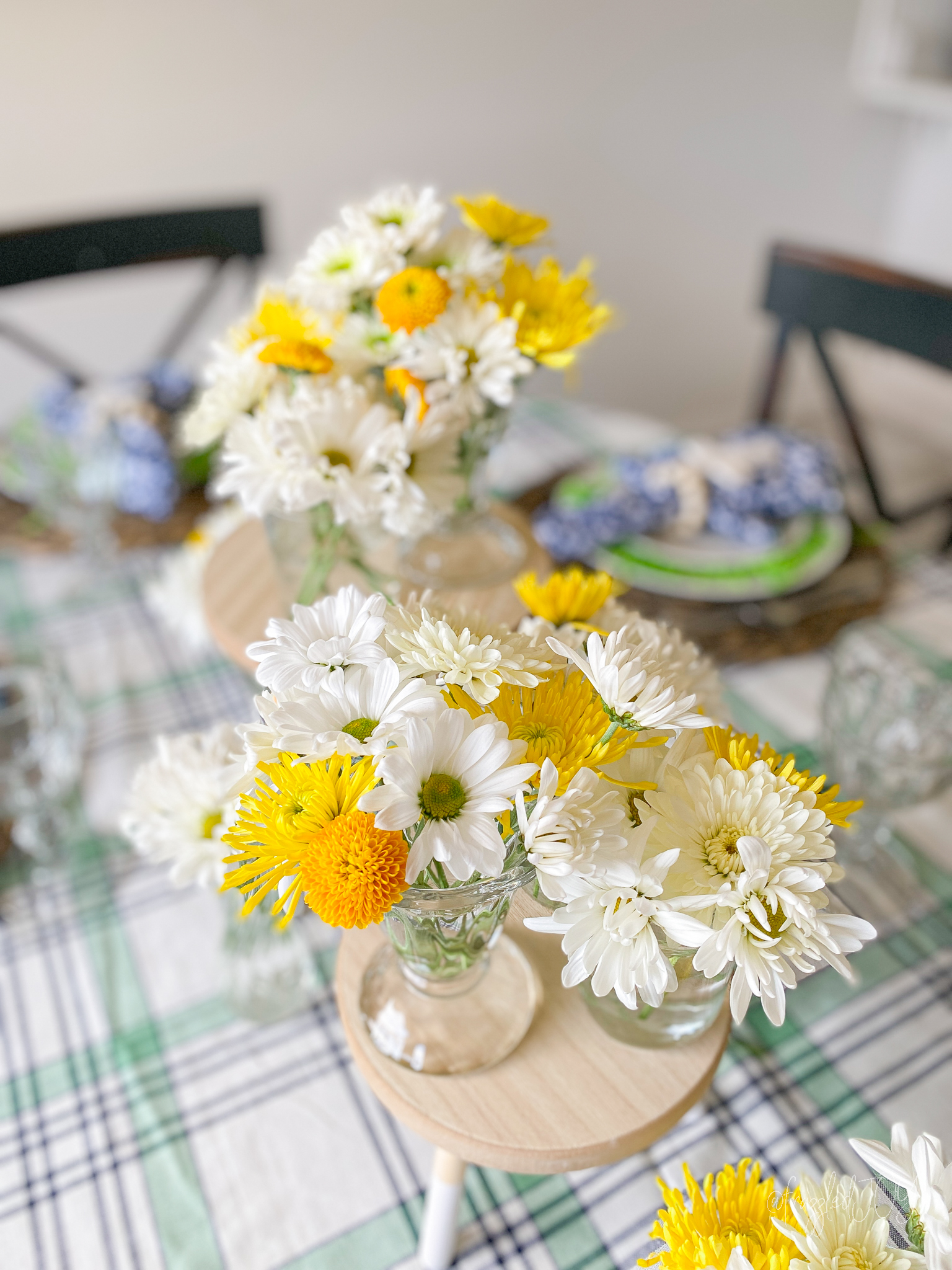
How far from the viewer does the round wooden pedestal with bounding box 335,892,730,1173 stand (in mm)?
425

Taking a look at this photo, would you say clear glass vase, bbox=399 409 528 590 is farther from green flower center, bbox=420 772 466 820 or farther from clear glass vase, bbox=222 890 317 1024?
green flower center, bbox=420 772 466 820

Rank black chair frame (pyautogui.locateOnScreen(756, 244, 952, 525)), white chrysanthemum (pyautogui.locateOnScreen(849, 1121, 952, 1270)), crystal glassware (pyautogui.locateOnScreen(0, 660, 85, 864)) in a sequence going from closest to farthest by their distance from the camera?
1. white chrysanthemum (pyautogui.locateOnScreen(849, 1121, 952, 1270))
2. crystal glassware (pyautogui.locateOnScreen(0, 660, 85, 864))
3. black chair frame (pyautogui.locateOnScreen(756, 244, 952, 525))

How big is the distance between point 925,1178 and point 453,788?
0.22 meters

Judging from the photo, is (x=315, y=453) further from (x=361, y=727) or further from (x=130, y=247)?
(x=130, y=247)

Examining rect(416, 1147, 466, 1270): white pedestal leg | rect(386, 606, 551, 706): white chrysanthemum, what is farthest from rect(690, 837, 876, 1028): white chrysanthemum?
rect(416, 1147, 466, 1270): white pedestal leg

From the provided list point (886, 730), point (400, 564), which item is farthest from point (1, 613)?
point (886, 730)

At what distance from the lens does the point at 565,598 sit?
46cm

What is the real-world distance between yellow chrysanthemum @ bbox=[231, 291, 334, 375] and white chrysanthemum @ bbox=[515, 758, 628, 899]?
0.32m

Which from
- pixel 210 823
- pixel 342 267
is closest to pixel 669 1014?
pixel 210 823

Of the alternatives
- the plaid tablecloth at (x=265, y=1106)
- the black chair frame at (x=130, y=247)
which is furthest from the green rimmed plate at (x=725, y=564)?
the black chair frame at (x=130, y=247)

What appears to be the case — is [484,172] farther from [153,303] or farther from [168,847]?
[168,847]

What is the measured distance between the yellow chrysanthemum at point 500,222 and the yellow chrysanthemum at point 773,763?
38cm

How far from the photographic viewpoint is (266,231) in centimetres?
141

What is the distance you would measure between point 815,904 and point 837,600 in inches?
29.3
